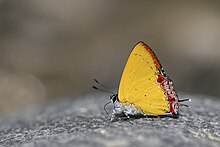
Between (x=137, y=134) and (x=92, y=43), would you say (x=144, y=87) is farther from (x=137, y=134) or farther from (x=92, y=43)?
(x=92, y=43)

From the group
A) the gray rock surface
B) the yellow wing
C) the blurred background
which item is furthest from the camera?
the blurred background

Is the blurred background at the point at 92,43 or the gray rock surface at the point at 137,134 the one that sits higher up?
the blurred background at the point at 92,43

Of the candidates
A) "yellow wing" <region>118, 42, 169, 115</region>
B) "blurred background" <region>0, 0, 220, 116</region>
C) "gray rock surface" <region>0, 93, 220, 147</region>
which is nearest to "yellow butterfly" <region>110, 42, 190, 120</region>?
"yellow wing" <region>118, 42, 169, 115</region>

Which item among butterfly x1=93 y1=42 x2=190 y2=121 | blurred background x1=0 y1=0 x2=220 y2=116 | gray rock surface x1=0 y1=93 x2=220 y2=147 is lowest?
gray rock surface x1=0 y1=93 x2=220 y2=147

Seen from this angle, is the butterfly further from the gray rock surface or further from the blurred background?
the blurred background

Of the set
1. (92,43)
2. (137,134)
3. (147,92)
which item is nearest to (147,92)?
(147,92)

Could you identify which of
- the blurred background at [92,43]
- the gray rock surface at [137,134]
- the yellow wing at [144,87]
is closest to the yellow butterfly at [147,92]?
the yellow wing at [144,87]

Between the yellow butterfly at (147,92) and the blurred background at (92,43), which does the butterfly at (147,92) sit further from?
the blurred background at (92,43)

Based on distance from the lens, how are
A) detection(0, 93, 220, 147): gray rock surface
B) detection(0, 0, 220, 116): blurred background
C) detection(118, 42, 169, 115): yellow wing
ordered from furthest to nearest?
detection(0, 0, 220, 116): blurred background < detection(118, 42, 169, 115): yellow wing < detection(0, 93, 220, 147): gray rock surface
